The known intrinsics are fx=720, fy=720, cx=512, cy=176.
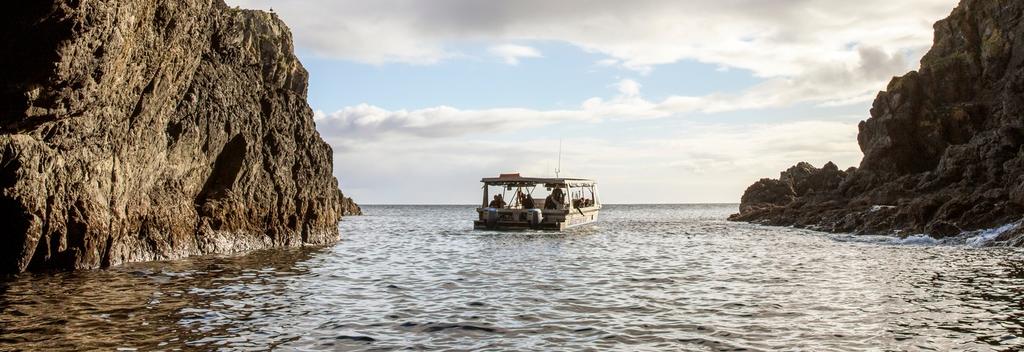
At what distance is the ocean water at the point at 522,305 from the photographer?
38.0 ft

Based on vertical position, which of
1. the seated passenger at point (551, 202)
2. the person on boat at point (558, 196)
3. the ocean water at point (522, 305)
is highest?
the person on boat at point (558, 196)

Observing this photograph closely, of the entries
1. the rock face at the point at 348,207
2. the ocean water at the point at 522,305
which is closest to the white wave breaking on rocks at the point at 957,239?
the ocean water at the point at 522,305

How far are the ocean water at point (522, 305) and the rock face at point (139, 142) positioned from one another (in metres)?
1.64

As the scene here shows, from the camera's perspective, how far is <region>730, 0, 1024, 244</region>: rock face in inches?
1731

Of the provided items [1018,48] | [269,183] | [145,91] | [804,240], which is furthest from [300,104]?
[1018,48]

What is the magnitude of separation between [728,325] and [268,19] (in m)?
68.2

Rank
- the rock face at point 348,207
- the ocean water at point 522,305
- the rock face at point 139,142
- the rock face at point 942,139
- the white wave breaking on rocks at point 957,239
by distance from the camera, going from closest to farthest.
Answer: the ocean water at point 522,305, the rock face at point 139,142, the white wave breaking on rocks at point 957,239, the rock face at point 942,139, the rock face at point 348,207

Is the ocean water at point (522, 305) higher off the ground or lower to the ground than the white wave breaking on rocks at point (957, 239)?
lower

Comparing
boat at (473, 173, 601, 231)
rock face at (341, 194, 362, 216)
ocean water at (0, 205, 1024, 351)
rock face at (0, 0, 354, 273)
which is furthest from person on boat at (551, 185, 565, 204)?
rock face at (341, 194, 362, 216)

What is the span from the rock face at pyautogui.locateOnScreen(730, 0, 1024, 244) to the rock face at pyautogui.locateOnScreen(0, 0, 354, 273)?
33608 millimetres

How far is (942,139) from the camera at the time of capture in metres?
63.9

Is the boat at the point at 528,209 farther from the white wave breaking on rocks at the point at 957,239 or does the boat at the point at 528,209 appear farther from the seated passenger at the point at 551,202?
the white wave breaking on rocks at the point at 957,239

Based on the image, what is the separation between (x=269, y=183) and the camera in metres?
31.9

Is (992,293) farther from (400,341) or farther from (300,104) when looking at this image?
(300,104)
